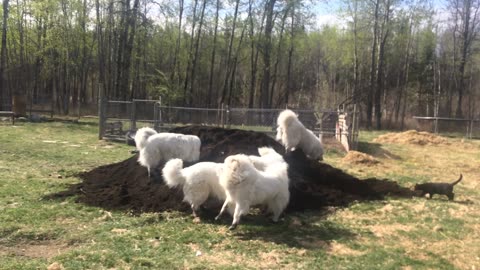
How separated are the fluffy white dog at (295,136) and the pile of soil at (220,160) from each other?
1.29 feet

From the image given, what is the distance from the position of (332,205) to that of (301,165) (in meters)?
2.09

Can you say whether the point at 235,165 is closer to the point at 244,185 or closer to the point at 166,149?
the point at 244,185

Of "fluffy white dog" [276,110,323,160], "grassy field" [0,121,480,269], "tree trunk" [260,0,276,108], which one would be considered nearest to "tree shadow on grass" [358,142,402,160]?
"fluffy white dog" [276,110,323,160]

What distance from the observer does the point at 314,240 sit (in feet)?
20.2

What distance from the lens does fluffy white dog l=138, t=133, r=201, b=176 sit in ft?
29.9

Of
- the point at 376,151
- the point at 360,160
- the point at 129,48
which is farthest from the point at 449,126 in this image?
the point at 129,48

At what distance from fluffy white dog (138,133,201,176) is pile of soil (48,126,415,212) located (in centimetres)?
23

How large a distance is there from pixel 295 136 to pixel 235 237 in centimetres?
610

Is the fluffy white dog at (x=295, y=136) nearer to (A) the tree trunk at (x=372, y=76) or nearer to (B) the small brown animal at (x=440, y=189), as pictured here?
(B) the small brown animal at (x=440, y=189)

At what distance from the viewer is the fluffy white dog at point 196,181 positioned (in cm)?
693

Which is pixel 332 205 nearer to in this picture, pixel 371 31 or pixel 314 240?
pixel 314 240

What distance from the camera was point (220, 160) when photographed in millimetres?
9719

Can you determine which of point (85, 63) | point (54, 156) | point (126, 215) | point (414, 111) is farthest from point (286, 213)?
point (414, 111)

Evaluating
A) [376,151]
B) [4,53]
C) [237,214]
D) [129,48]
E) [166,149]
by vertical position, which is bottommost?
[237,214]
